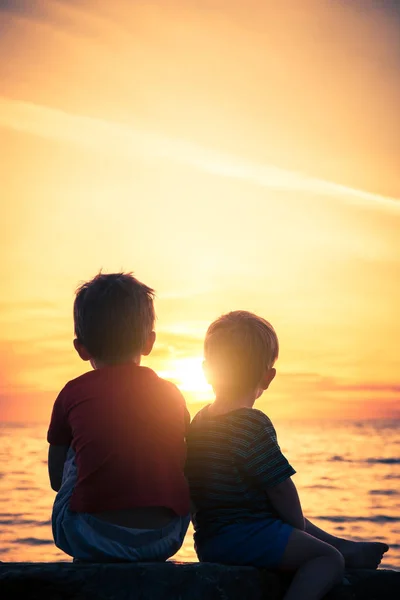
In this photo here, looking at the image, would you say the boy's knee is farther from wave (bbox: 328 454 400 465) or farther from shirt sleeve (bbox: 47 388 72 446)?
wave (bbox: 328 454 400 465)

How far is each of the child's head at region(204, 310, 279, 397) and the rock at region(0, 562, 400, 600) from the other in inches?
33.2

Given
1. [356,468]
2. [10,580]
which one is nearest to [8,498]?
[356,468]

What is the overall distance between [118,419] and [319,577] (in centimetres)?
104

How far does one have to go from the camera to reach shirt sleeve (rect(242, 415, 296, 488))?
2.94 meters

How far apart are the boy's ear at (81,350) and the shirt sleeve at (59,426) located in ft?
0.58

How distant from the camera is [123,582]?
2.49m

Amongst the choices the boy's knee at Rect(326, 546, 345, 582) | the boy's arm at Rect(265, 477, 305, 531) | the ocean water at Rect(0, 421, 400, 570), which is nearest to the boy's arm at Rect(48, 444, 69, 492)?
the boy's arm at Rect(265, 477, 305, 531)

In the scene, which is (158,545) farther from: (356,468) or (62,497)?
(356,468)

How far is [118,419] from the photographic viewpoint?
285 centimetres

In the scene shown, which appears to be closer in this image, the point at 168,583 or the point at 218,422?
the point at 168,583

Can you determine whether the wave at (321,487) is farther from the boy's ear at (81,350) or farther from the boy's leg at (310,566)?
the boy's ear at (81,350)

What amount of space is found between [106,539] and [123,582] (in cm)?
29

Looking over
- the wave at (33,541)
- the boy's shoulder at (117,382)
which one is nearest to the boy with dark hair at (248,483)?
the boy's shoulder at (117,382)

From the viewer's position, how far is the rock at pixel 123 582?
2.48 meters
